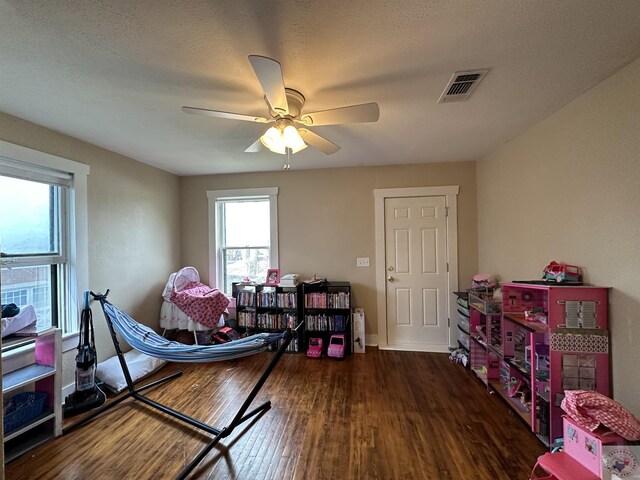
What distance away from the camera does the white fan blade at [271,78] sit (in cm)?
117

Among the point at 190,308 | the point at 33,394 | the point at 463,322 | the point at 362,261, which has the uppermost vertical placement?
the point at 362,261

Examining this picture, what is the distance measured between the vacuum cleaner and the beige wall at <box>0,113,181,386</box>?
262 mm

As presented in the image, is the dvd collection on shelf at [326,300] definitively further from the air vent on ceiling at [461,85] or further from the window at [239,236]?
the air vent on ceiling at [461,85]

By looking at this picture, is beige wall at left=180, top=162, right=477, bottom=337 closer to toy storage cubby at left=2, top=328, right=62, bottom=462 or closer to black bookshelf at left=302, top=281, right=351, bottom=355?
black bookshelf at left=302, top=281, right=351, bottom=355

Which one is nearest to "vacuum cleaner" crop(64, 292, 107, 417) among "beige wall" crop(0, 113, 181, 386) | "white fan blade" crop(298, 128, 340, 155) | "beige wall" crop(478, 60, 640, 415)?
"beige wall" crop(0, 113, 181, 386)

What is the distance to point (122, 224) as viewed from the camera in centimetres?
304

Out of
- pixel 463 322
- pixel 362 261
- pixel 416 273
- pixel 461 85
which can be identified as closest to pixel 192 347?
pixel 362 261

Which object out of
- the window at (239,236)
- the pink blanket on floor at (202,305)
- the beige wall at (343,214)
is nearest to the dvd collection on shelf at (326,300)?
the beige wall at (343,214)

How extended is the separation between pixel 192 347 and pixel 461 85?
2.65 metres

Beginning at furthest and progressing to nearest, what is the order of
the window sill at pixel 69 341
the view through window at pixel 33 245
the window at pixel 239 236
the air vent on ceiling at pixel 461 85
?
1. the window at pixel 239 236
2. the window sill at pixel 69 341
3. the view through window at pixel 33 245
4. the air vent on ceiling at pixel 461 85

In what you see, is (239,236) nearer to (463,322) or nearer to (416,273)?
(416,273)

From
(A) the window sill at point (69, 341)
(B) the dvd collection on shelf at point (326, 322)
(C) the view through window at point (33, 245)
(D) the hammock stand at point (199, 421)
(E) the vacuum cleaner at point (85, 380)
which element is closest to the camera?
(D) the hammock stand at point (199, 421)

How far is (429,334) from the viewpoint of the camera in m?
3.46

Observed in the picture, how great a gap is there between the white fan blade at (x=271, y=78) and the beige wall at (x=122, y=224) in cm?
223
